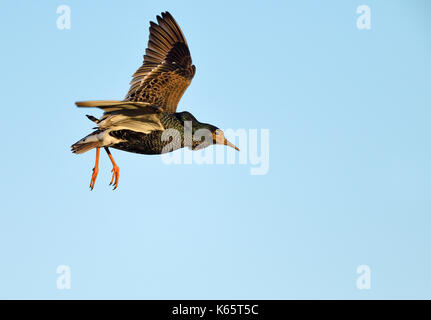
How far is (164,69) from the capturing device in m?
14.2

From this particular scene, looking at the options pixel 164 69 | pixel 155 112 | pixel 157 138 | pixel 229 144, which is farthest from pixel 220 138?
pixel 164 69

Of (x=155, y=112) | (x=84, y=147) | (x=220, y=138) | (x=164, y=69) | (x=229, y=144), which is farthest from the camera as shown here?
(x=164, y=69)

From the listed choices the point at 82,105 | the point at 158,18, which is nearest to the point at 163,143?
the point at 82,105

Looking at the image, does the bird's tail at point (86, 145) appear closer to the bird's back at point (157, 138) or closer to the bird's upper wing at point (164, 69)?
the bird's back at point (157, 138)

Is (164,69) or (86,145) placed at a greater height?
(164,69)

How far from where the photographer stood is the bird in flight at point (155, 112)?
11.3m

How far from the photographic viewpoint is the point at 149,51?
48.3ft

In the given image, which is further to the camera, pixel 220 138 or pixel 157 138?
pixel 220 138

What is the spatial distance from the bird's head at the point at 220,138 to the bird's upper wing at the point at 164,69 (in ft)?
3.70

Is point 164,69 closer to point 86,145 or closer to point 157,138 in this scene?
point 157,138

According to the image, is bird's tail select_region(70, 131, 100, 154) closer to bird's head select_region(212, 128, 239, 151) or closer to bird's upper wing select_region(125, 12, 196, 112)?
bird's upper wing select_region(125, 12, 196, 112)

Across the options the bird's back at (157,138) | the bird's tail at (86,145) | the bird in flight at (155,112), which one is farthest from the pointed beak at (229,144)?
the bird's tail at (86,145)

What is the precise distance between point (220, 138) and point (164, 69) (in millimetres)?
2349

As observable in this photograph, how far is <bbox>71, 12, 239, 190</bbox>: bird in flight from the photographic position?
37.2 feet
